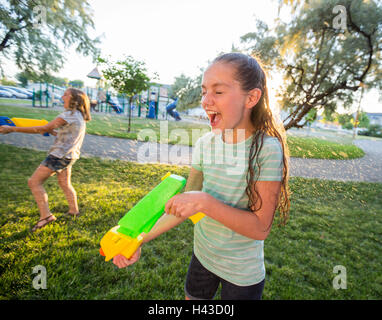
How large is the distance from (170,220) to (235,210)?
16.2 inches

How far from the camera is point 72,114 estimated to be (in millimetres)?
2998

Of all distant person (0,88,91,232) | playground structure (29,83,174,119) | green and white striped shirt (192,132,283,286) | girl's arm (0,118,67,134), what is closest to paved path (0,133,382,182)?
distant person (0,88,91,232)

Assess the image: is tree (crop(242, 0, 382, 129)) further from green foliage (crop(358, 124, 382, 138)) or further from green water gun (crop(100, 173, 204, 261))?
green foliage (crop(358, 124, 382, 138))

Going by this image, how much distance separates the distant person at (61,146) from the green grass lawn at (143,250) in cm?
35

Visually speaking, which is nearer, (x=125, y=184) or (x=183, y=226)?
(x=183, y=226)

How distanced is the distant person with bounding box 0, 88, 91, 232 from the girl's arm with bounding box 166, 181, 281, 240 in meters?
2.65

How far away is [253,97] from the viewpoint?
39.8 inches

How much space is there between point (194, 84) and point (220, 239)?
68.8 feet

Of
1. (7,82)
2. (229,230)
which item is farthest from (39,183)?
(7,82)

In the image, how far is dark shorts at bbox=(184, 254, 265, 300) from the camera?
1106 mm

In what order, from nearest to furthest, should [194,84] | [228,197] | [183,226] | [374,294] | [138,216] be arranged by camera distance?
1. [138,216]
2. [228,197]
3. [374,294]
4. [183,226]
5. [194,84]

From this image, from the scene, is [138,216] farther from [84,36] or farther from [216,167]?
[84,36]

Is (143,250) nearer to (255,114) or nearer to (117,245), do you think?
(117,245)
